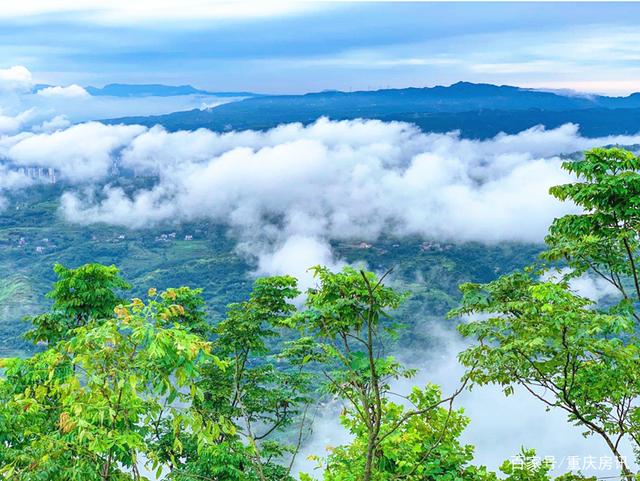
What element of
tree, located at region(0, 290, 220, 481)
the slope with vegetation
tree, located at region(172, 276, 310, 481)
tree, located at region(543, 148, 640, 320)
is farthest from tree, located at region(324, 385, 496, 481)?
tree, located at region(172, 276, 310, 481)

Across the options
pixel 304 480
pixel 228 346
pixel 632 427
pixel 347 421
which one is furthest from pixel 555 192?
pixel 228 346

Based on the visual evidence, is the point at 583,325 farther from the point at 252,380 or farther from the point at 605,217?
the point at 252,380

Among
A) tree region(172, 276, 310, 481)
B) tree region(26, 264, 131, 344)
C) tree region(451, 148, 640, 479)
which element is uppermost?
tree region(451, 148, 640, 479)

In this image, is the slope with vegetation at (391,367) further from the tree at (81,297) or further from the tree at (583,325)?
the tree at (81,297)

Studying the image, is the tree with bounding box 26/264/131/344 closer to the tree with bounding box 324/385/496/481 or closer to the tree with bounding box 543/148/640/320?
the tree with bounding box 324/385/496/481

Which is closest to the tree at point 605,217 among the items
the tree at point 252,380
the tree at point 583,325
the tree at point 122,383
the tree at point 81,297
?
the tree at point 583,325

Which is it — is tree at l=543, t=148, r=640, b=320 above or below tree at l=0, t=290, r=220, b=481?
above

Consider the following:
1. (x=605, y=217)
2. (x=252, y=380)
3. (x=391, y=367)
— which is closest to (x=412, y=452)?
(x=391, y=367)
